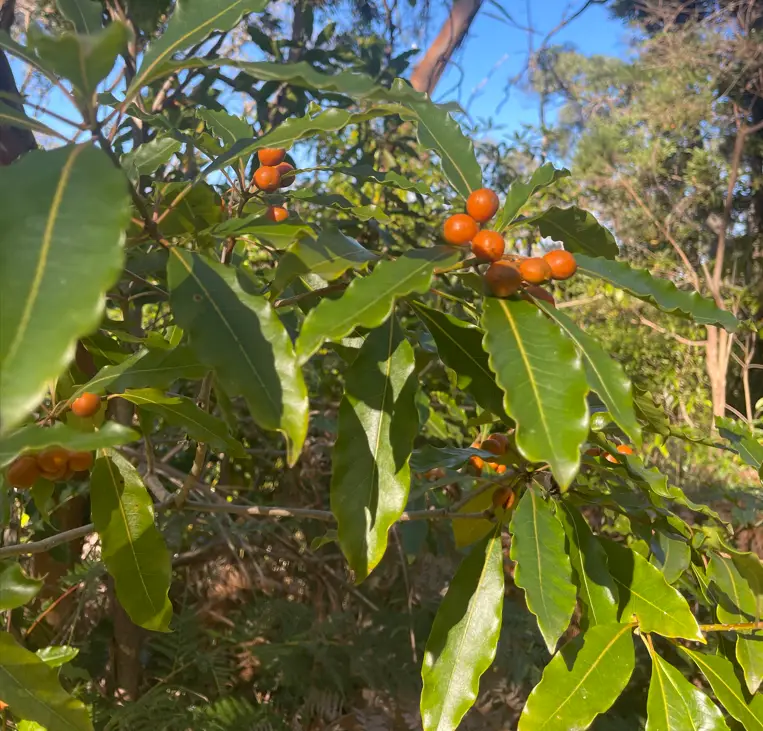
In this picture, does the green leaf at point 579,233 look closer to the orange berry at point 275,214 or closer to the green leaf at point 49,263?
the orange berry at point 275,214

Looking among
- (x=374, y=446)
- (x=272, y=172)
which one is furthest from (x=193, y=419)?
(x=272, y=172)

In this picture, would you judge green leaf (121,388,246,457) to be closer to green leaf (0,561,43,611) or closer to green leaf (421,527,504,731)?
green leaf (0,561,43,611)

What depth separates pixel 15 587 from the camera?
2.11 ft

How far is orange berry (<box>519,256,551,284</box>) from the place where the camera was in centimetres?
67

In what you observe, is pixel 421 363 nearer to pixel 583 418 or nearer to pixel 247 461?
pixel 583 418

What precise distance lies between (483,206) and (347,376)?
25 centimetres

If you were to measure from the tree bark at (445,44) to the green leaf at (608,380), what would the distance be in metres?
1.74

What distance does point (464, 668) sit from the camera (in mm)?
796

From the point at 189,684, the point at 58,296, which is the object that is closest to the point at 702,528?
the point at 58,296

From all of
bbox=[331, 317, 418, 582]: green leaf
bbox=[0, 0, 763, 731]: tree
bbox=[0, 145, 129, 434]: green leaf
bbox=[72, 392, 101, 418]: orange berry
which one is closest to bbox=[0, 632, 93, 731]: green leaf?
bbox=[0, 0, 763, 731]: tree

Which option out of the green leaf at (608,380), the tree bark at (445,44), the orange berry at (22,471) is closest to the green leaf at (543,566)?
the green leaf at (608,380)

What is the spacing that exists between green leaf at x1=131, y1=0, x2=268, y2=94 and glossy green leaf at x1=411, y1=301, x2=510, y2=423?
0.38 metres

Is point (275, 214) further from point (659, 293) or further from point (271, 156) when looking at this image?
point (659, 293)

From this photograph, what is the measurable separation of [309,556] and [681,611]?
157 centimetres
